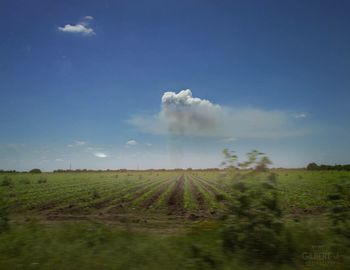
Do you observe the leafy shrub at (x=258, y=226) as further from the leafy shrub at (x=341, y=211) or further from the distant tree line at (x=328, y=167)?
the distant tree line at (x=328, y=167)

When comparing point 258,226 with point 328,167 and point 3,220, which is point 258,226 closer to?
point 3,220

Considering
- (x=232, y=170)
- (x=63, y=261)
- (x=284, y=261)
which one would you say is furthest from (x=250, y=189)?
(x=63, y=261)

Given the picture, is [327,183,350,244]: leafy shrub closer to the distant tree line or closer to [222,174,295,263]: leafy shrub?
[222,174,295,263]: leafy shrub

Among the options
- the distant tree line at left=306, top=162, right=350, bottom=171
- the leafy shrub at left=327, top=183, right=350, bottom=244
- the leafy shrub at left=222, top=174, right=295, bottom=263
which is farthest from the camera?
the distant tree line at left=306, top=162, right=350, bottom=171

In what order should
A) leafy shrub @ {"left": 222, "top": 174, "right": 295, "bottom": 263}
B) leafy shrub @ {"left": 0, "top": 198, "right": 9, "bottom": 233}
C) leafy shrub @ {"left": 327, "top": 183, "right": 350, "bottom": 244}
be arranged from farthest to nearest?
leafy shrub @ {"left": 0, "top": 198, "right": 9, "bottom": 233} → leafy shrub @ {"left": 327, "top": 183, "right": 350, "bottom": 244} → leafy shrub @ {"left": 222, "top": 174, "right": 295, "bottom": 263}

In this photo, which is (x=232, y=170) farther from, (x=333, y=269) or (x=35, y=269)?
(x=35, y=269)

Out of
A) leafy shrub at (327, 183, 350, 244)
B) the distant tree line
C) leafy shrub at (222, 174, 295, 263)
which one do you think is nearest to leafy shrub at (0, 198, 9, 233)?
leafy shrub at (222, 174, 295, 263)

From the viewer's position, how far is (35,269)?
5.78 m

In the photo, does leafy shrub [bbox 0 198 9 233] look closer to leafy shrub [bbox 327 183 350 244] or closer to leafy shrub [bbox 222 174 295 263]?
leafy shrub [bbox 222 174 295 263]

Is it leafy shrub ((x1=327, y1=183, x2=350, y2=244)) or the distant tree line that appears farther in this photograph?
the distant tree line

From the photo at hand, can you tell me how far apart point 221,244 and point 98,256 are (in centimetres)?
269

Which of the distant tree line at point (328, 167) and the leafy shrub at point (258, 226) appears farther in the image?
the distant tree line at point (328, 167)

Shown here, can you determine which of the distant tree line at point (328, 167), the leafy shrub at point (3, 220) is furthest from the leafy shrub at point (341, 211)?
the distant tree line at point (328, 167)

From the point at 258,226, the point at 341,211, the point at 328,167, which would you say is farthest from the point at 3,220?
the point at 328,167
